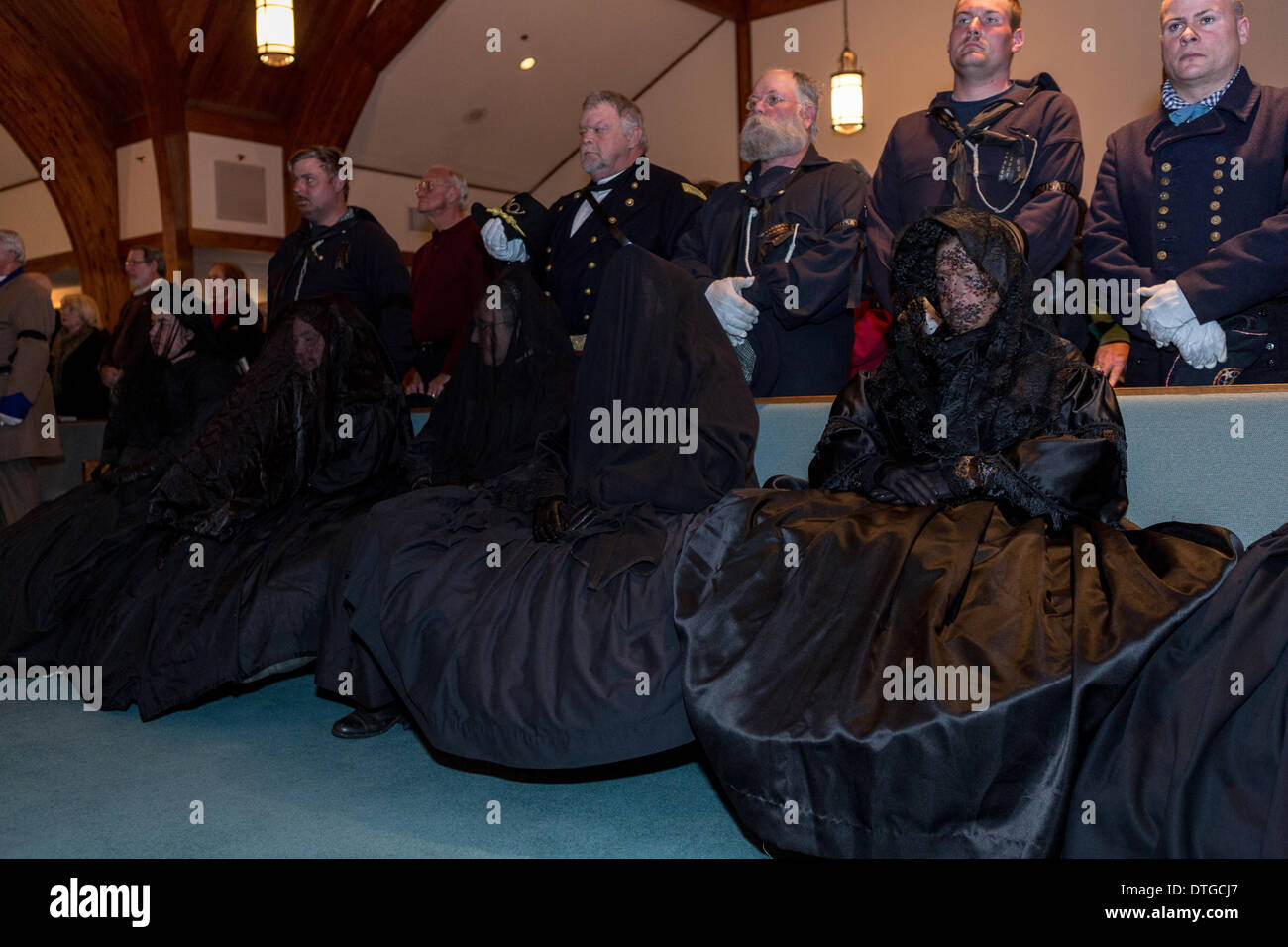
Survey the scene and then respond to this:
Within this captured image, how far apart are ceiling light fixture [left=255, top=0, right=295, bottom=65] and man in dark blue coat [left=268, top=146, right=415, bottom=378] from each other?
188 cm

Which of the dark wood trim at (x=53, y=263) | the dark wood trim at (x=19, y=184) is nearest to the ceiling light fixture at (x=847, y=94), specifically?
the dark wood trim at (x=53, y=263)

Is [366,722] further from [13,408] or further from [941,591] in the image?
[13,408]

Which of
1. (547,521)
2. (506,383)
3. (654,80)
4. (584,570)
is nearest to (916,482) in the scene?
(584,570)

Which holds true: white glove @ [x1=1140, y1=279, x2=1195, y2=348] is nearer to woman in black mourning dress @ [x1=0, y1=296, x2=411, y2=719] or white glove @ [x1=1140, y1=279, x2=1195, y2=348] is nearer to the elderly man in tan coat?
woman in black mourning dress @ [x1=0, y1=296, x2=411, y2=719]

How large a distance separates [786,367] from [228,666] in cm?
183

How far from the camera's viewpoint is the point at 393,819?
7.35 ft

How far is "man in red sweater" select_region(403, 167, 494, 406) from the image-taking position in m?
4.49

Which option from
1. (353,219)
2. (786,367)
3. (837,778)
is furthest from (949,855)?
(353,219)

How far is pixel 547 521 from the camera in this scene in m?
2.58

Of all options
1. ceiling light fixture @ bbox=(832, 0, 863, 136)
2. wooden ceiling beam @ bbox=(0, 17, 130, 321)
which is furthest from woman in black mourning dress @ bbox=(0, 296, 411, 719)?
wooden ceiling beam @ bbox=(0, 17, 130, 321)

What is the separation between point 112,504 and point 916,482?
2.89 m

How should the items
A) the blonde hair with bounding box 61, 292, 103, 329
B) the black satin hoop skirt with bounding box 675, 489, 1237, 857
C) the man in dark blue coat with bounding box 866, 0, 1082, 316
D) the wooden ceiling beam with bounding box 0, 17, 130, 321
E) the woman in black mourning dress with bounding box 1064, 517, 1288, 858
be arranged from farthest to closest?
the wooden ceiling beam with bounding box 0, 17, 130, 321 → the blonde hair with bounding box 61, 292, 103, 329 → the man in dark blue coat with bounding box 866, 0, 1082, 316 → the black satin hoop skirt with bounding box 675, 489, 1237, 857 → the woman in black mourning dress with bounding box 1064, 517, 1288, 858

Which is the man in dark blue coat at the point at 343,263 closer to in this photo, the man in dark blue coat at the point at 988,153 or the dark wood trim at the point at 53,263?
the man in dark blue coat at the point at 988,153

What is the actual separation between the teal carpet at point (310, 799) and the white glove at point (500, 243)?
1.66 m
